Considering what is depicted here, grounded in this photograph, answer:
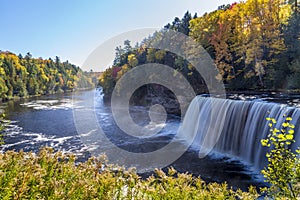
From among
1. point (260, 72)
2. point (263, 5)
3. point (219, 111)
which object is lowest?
point (219, 111)

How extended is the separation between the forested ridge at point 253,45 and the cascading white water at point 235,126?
23.9ft

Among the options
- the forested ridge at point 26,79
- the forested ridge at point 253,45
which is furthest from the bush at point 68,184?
the forested ridge at point 26,79

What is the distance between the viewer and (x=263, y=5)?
70.7 ft

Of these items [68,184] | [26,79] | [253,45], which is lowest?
[68,184]

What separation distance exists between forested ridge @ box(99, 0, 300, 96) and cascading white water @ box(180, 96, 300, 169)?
23.9ft

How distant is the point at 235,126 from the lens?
43.3 feet

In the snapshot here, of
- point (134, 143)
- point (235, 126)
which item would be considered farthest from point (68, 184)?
point (134, 143)

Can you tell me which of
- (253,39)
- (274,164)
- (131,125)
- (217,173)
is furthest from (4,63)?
(274,164)

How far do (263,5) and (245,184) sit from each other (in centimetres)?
1841

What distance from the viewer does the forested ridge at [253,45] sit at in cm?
2002

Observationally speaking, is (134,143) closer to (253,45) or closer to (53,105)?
(253,45)

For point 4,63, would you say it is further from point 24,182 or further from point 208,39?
point 24,182

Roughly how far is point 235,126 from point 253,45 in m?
11.2

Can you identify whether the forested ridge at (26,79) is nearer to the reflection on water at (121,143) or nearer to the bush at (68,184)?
the reflection on water at (121,143)
